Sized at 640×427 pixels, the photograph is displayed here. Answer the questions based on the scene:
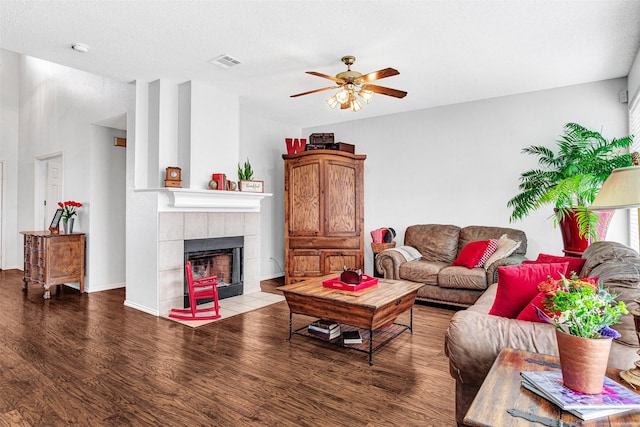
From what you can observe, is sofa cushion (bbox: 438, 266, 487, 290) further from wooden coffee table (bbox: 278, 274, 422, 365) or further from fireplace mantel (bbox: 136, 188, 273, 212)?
fireplace mantel (bbox: 136, 188, 273, 212)

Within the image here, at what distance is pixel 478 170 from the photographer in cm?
501

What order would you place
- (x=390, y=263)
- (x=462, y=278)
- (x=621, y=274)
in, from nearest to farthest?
1. (x=621, y=274)
2. (x=462, y=278)
3. (x=390, y=263)

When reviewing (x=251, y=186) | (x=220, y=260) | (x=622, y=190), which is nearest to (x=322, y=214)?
(x=251, y=186)

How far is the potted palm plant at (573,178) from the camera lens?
3490 mm

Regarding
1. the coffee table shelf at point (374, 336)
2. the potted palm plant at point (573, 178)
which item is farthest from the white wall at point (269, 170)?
the potted palm plant at point (573, 178)

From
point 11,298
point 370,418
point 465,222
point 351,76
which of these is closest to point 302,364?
point 370,418

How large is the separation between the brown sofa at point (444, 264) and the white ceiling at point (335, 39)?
1.83m

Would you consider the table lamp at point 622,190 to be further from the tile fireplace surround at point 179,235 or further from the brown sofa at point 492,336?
the tile fireplace surround at point 179,235

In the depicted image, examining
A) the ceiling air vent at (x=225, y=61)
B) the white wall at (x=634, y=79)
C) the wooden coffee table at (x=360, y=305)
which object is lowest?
the wooden coffee table at (x=360, y=305)

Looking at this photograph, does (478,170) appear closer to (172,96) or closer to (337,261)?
(337,261)

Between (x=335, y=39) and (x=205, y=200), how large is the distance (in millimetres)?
2305

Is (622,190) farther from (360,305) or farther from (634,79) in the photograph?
(634,79)

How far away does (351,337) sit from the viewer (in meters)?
3.12

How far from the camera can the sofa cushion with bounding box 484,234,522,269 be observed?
13.4 ft
